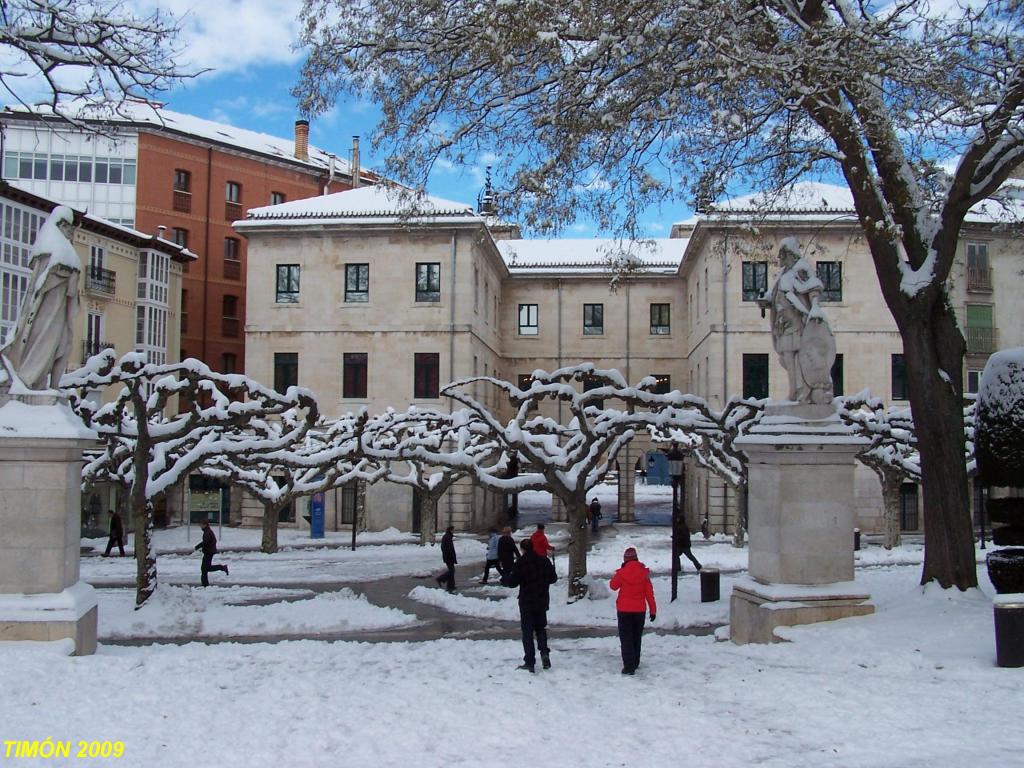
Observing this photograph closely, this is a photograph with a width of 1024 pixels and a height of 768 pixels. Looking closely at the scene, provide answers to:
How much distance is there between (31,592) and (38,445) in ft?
5.14

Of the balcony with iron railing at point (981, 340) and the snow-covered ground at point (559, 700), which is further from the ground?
the balcony with iron railing at point (981, 340)

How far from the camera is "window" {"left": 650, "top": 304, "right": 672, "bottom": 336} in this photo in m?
48.3

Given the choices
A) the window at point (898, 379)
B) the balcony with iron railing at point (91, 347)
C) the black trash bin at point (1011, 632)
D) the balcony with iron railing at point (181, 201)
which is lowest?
the black trash bin at point (1011, 632)

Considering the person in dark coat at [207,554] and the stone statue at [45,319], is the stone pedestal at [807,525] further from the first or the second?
the person in dark coat at [207,554]

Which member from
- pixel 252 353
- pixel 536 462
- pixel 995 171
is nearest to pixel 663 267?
pixel 252 353

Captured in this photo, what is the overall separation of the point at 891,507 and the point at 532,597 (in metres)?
23.4

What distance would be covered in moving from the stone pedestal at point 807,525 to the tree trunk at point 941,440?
186cm

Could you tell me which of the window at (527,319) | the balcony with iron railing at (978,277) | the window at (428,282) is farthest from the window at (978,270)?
the window at (428,282)

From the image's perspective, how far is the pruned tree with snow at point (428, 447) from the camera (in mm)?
21672

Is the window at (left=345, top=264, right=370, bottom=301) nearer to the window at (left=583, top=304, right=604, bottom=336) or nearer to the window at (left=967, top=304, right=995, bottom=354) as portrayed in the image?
the window at (left=583, top=304, right=604, bottom=336)

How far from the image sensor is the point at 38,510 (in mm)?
10000

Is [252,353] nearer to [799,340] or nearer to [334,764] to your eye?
[799,340]

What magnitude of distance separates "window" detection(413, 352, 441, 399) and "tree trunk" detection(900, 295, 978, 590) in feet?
90.6

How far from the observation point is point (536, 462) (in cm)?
1845
